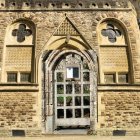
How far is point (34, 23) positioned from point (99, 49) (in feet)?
9.00

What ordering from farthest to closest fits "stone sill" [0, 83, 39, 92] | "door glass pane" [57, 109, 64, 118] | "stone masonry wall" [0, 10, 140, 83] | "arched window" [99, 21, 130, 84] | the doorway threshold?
"stone masonry wall" [0, 10, 140, 83] < "arched window" [99, 21, 130, 84] < "door glass pane" [57, 109, 64, 118] < "stone sill" [0, 83, 39, 92] < the doorway threshold

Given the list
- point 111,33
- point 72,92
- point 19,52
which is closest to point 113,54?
point 111,33

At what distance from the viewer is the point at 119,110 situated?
12961mm

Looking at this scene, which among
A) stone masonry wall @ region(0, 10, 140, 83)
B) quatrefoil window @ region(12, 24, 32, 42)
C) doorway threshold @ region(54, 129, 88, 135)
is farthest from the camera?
quatrefoil window @ region(12, 24, 32, 42)

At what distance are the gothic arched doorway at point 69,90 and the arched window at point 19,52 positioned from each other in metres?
0.71

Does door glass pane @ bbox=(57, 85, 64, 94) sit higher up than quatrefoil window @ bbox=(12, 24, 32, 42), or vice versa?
quatrefoil window @ bbox=(12, 24, 32, 42)

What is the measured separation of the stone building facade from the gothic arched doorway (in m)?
0.04

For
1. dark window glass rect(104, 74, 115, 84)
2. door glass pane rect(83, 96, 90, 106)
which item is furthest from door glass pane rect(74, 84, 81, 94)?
dark window glass rect(104, 74, 115, 84)

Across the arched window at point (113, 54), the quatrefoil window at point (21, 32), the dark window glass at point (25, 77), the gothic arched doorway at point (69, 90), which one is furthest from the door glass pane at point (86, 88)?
the quatrefoil window at point (21, 32)

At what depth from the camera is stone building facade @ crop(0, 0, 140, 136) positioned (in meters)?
12.9

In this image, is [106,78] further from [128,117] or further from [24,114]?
[24,114]

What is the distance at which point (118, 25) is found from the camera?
13.9m

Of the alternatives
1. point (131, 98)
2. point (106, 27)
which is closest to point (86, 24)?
point (106, 27)

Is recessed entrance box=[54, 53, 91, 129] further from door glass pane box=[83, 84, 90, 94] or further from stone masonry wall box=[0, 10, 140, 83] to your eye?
stone masonry wall box=[0, 10, 140, 83]
